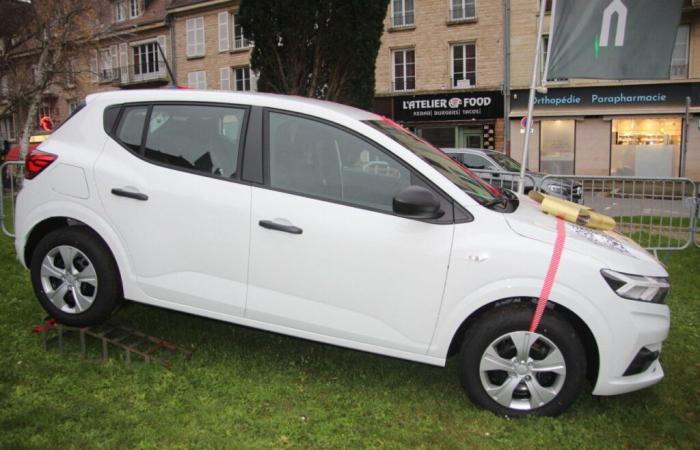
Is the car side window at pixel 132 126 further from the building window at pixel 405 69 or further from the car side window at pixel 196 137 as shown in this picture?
the building window at pixel 405 69

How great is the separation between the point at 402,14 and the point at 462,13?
117 inches

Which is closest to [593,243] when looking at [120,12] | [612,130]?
[612,130]

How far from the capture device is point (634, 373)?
335 cm

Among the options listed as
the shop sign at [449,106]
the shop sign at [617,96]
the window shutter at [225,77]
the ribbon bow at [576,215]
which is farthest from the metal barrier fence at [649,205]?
the window shutter at [225,77]

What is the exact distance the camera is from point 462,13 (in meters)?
27.0

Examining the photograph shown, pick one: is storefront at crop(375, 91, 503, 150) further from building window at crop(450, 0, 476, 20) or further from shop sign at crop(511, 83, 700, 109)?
building window at crop(450, 0, 476, 20)

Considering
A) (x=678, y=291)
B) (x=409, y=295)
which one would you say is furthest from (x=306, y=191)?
(x=678, y=291)

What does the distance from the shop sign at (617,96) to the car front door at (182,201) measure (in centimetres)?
2280

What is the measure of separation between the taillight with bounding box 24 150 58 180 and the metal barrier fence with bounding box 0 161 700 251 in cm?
337

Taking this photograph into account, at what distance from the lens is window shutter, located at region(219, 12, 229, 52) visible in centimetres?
3388

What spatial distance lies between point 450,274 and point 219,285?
4.72 ft

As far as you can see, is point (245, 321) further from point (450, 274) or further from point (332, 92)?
point (332, 92)

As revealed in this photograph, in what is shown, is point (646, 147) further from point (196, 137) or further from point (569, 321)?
point (196, 137)

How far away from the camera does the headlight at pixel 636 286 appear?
322 cm
